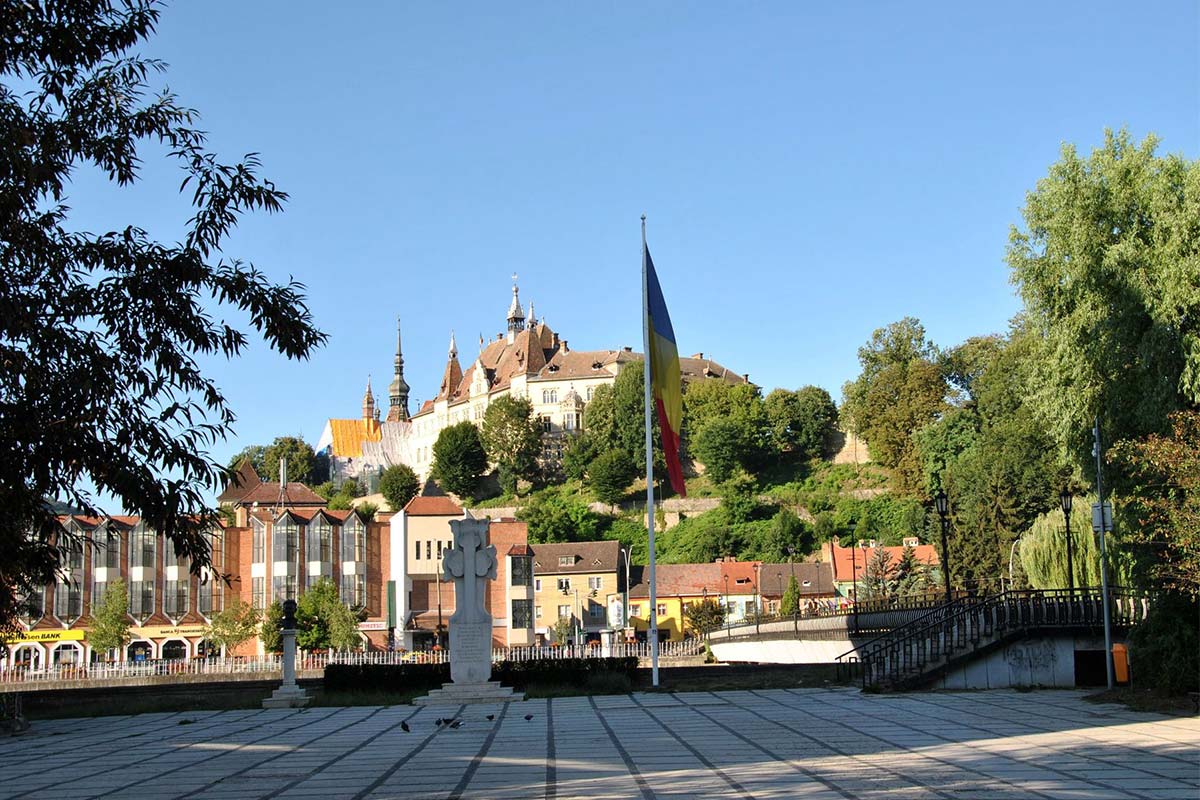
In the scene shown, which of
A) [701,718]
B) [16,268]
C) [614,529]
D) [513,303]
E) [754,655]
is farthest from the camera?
[513,303]

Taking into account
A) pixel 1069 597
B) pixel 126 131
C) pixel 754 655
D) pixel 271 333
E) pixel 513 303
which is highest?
pixel 513 303

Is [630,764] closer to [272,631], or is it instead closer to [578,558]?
[272,631]

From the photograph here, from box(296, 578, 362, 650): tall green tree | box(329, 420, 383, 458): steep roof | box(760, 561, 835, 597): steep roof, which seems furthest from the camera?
box(329, 420, 383, 458): steep roof

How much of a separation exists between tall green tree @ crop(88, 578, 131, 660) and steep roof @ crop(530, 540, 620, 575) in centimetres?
3432

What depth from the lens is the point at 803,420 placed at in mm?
131000

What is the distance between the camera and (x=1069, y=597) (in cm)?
2812

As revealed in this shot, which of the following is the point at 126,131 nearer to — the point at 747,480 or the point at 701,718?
the point at 701,718

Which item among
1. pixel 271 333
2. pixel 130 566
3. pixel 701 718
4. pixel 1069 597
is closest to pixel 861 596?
pixel 130 566

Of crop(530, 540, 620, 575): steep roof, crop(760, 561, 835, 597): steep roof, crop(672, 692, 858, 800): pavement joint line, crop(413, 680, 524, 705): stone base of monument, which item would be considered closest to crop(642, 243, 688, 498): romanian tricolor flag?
crop(413, 680, 524, 705): stone base of monument

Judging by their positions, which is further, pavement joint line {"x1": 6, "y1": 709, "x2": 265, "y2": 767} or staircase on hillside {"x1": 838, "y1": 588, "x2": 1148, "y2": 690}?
staircase on hillside {"x1": 838, "y1": 588, "x2": 1148, "y2": 690}

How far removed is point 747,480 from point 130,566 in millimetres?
68097

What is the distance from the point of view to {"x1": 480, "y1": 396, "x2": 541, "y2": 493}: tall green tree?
454 ft

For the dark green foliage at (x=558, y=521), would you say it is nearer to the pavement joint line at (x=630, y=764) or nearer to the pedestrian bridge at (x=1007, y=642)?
the pedestrian bridge at (x=1007, y=642)

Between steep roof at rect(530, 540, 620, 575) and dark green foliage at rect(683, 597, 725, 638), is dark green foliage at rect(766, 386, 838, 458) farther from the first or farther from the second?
dark green foliage at rect(683, 597, 725, 638)
